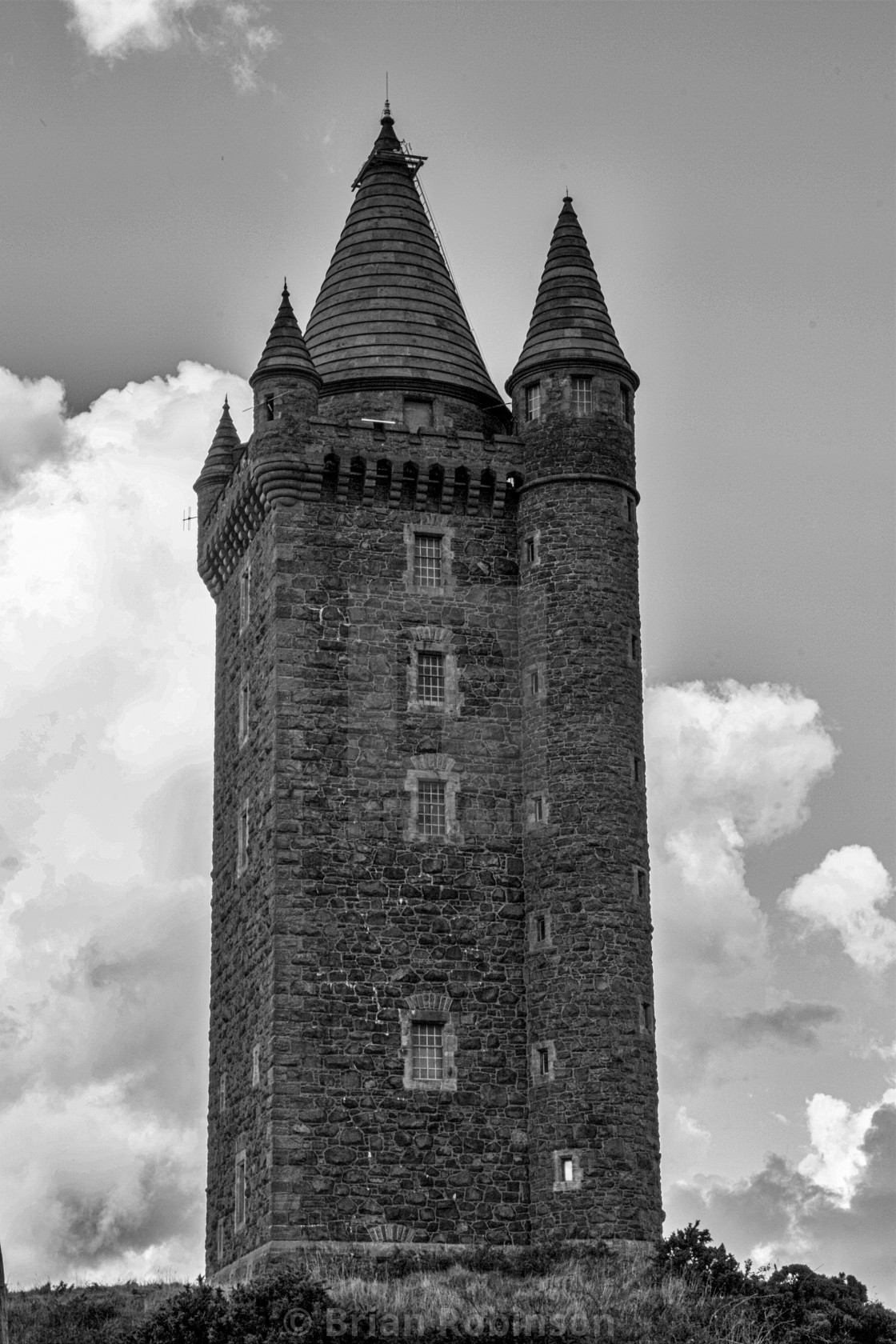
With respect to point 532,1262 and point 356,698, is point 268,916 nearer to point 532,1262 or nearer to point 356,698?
point 356,698

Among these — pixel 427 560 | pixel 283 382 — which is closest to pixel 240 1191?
pixel 427 560

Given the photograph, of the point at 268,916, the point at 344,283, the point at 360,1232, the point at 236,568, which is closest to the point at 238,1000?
the point at 268,916

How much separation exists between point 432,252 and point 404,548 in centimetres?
900

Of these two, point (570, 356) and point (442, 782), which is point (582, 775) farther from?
point (570, 356)

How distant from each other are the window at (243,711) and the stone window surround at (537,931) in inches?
333

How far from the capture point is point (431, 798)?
55.5 metres

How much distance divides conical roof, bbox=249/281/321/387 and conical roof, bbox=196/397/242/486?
6.40m

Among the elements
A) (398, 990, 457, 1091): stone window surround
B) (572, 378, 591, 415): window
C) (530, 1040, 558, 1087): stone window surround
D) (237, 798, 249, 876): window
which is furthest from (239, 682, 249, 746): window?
(530, 1040, 558, 1087): stone window surround

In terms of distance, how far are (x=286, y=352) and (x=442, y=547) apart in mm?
5804

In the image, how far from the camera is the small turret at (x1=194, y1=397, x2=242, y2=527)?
6353 cm

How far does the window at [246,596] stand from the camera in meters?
58.8

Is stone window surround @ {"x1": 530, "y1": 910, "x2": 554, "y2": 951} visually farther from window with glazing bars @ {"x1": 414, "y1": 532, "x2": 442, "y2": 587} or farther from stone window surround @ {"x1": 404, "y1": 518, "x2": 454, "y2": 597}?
window with glazing bars @ {"x1": 414, "y1": 532, "x2": 442, "y2": 587}

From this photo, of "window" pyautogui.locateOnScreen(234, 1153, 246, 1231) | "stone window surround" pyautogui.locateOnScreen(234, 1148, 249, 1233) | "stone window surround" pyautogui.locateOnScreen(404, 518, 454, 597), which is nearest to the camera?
"stone window surround" pyautogui.locateOnScreen(234, 1148, 249, 1233)

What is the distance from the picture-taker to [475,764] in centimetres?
5578
